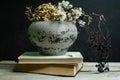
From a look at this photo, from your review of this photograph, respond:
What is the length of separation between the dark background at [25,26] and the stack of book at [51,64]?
0.96 ft

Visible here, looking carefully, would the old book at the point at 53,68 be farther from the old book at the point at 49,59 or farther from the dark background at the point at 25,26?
the dark background at the point at 25,26

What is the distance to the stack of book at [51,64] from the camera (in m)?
1.05

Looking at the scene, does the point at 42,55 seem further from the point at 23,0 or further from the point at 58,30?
the point at 23,0

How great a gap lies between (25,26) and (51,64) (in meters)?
0.38

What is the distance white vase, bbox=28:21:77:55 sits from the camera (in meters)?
1.09

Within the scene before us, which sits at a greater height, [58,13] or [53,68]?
[58,13]

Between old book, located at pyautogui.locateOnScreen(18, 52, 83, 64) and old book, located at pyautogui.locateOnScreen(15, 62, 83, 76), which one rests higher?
old book, located at pyautogui.locateOnScreen(18, 52, 83, 64)

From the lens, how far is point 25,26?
1393 mm

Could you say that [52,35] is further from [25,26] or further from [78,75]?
[25,26]

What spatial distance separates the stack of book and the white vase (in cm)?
5

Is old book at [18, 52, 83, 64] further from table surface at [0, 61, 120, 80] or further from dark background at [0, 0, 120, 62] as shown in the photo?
dark background at [0, 0, 120, 62]

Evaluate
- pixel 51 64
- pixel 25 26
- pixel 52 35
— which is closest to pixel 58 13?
pixel 52 35

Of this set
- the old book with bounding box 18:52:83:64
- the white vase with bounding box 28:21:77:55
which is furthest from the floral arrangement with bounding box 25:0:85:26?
the old book with bounding box 18:52:83:64

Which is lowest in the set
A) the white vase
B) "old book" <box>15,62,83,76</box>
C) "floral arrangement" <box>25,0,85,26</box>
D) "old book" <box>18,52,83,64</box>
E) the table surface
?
the table surface
